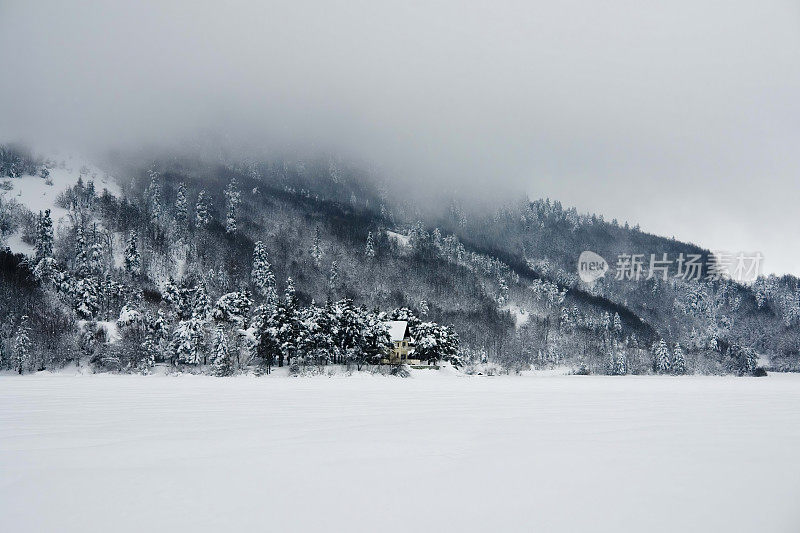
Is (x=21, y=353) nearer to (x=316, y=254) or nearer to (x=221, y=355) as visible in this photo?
(x=221, y=355)

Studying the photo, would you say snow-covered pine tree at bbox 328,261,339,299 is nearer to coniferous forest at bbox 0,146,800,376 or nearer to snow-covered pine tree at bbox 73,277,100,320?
coniferous forest at bbox 0,146,800,376

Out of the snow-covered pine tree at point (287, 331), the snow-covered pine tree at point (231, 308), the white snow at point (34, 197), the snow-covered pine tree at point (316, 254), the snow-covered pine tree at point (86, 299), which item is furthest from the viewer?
the snow-covered pine tree at point (316, 254)

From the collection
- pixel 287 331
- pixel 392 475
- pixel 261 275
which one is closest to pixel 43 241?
pixel 261 275

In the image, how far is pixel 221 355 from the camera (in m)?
60.2

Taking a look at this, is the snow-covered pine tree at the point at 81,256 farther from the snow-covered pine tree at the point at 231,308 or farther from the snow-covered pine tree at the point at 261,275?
the snow-covered pine tree at the point at 231,308

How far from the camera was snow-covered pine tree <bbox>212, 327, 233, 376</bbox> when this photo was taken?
2069 inches

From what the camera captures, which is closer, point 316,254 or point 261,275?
point 261,275

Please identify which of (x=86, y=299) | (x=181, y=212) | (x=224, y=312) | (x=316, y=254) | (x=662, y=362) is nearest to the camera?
(x=224, y=312)

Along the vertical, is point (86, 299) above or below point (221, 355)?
above

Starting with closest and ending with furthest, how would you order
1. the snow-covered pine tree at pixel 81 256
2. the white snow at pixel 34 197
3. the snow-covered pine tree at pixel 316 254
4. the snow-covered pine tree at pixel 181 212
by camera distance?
the snow-covered pine tree at pixel 81 256
the white snow at pixel 34 197
the snow-covered pine tree at pixel 181 212
the snow-covered pine tree at pixel 316 254

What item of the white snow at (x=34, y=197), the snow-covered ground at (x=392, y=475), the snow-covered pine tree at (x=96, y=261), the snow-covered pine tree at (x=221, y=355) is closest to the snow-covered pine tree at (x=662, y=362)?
the snow-covered pine tree at (x=221, y=355)

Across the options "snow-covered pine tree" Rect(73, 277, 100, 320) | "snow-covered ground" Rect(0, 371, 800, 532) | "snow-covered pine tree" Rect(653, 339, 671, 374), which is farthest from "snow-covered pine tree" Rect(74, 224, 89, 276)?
"snow-covered pine tree" Rect(653, 339, 671, 374)

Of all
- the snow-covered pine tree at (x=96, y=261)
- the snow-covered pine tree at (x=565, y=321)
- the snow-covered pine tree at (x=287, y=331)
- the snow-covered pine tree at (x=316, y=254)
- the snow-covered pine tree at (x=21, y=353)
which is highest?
the snow-covered pine tree at (x=316, y=254)

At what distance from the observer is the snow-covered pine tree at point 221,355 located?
52.6m
